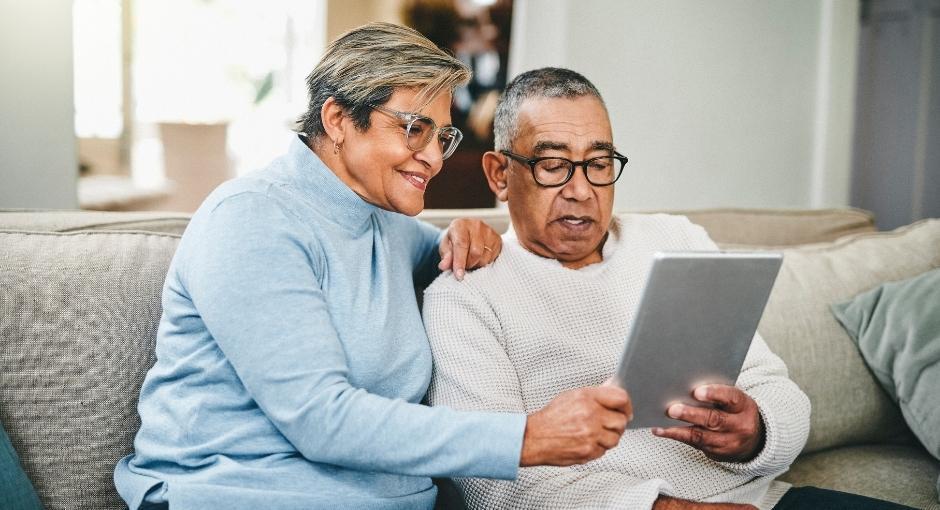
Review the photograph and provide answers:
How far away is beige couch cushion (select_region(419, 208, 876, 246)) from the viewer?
2166mm

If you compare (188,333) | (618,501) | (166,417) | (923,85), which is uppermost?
(923,85)

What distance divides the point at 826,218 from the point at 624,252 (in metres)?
0.98

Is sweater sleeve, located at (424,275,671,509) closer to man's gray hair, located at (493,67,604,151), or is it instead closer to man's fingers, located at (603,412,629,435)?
man's fingers, located at (603,412,629,435)

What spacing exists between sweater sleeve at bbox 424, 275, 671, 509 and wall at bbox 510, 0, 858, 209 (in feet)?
7.53

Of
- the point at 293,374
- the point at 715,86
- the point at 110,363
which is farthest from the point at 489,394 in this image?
the point at 715,86

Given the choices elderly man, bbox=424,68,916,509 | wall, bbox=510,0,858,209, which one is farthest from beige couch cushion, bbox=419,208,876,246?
wall, bbox=510,0,858,209

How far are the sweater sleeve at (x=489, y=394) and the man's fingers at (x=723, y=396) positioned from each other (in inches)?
5.8

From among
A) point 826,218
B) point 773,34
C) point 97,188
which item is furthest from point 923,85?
point 97,188

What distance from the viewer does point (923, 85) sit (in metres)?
4.59

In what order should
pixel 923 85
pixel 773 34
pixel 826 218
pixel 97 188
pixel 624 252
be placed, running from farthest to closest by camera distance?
pixel 97 188 → pixel 923 85 → pixel 773 34 → pixel 826 218 → pixel 624 252

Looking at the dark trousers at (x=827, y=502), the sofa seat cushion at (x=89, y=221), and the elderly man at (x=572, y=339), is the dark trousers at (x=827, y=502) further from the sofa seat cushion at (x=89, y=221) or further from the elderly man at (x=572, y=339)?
the sofa seat cushion at (x=89, y=221)

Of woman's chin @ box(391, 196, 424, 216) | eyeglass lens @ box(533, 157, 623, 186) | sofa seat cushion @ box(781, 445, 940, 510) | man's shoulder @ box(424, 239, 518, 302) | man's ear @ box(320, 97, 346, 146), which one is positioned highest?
man's ear @ box(320, 97, 346, 146)

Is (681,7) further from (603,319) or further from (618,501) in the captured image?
(618,501)

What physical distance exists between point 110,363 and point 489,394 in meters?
0.61
